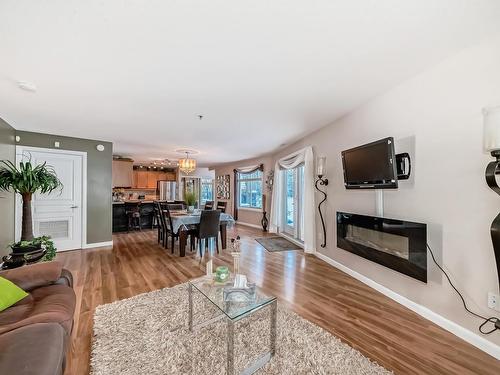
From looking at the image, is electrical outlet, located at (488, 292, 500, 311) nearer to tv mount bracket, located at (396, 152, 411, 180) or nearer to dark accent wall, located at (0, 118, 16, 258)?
tv mount bracket, located at (396, 152, 411, 180)

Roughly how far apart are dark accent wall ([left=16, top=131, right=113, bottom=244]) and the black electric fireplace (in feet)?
15.8

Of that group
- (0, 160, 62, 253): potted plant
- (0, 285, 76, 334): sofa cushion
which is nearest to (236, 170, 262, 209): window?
(0, 160, 62, 253): potted plant

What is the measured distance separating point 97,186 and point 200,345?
14.5 feet

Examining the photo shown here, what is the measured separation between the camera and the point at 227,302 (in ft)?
5.39

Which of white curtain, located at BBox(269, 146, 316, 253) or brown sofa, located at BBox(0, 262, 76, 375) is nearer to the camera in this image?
brown sofa, located at BBox(0, 262, 76, 375)

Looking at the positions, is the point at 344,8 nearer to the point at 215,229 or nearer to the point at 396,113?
the point at 396,113

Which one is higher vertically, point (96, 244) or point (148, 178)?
point (148, 178)

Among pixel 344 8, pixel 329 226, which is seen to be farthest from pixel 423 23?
pixel 329 226

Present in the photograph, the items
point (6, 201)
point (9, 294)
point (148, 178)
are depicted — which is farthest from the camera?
point (148, 178)

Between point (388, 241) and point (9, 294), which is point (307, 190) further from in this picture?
point (9, 294)

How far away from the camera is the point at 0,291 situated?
4.88 feet

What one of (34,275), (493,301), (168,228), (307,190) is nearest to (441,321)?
(493,301)

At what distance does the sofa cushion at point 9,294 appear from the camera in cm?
147

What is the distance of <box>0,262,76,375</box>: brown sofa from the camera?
942mm
